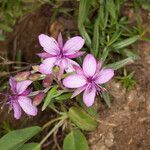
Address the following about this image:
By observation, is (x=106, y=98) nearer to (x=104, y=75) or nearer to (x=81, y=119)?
(x=81, y=119)

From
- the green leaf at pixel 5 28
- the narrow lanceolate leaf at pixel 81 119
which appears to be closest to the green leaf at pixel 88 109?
the narrow lanceolate leaf at pixel 81 119

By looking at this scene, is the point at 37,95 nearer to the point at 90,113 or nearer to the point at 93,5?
the point at 90,113

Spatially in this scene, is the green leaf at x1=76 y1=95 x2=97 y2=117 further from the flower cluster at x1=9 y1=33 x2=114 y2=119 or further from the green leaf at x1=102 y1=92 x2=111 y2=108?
the flower cluster at x1=9 y1=33 x2=114 y2=119

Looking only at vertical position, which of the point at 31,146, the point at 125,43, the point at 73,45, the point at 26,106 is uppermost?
the point at 73,45

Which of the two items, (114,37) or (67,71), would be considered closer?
(67,71)

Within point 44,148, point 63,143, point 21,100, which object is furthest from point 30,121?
point 21,100

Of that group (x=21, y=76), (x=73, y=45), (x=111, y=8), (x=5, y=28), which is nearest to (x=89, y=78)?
(x=73, y=45)
